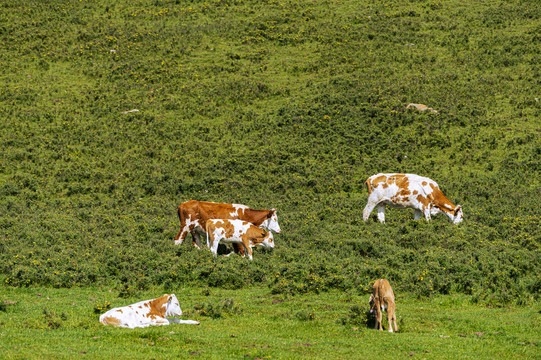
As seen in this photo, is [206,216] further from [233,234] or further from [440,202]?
[440,202]

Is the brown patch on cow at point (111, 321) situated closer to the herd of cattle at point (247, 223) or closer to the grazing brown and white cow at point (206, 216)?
the herd of cattle at point (247, 223)

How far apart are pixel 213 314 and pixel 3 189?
78.5 ft

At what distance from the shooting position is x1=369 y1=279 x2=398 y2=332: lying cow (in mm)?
13766

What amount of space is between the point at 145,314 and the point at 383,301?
5.99 meters

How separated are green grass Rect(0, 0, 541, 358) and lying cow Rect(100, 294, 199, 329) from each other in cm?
56

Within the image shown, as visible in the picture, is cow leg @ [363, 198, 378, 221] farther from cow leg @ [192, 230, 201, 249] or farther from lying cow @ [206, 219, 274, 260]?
cow leg @ [192, 230, 201, 249]

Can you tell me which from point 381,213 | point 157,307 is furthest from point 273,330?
point 381,213

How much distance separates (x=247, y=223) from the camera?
22250mm

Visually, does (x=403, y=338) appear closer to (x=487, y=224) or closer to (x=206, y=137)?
(x=487, y=224)

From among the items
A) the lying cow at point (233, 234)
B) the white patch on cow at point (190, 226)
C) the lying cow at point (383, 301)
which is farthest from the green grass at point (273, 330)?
the white patch on cow at point (190, 226)

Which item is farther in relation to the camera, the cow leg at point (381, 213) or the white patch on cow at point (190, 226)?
the cow leg at point (381, 213)

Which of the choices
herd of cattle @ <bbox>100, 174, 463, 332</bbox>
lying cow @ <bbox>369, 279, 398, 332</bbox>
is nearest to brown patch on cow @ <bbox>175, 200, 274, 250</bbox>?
herd of cattle @ <bbox>100, 174, 463, 332</bbox>

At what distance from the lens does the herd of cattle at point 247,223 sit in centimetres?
1413

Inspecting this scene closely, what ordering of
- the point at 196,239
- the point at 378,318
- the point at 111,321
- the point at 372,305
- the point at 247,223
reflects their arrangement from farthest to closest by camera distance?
the point at 196,239
the point at 247,223
the point at 372,305
the point at 378,318
the point at 111,321
